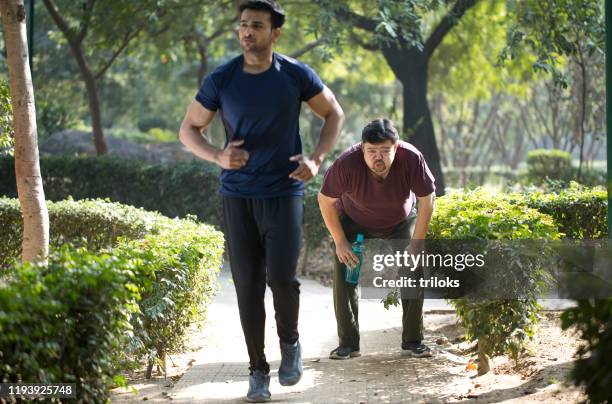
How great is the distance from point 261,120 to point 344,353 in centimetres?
244

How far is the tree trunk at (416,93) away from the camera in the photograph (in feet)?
64.7

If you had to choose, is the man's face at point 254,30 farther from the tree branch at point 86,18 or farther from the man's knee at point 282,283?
the tree branch at point 86,18

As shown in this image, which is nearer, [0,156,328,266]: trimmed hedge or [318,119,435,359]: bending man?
[318,119,435,359]: bending man

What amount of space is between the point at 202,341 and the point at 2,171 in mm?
8474

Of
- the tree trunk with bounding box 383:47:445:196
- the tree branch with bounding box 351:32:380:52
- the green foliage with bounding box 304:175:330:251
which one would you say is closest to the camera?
the green foliage with bounding box 304:175:330:251

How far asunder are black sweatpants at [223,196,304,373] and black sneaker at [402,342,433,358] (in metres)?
1.67

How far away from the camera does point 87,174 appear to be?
54.2 ft

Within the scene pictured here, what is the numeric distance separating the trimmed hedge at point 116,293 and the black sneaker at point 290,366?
0.87 metres

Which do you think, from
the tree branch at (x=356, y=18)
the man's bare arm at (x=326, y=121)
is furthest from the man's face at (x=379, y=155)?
the tree branch at (x=356, y=18)

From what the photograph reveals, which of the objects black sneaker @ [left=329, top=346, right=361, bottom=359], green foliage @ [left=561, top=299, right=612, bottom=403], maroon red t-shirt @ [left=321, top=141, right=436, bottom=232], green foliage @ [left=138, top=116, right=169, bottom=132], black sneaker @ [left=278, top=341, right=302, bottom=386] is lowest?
black sneaker @ [left=329, top=346, right=361, bottom=359]

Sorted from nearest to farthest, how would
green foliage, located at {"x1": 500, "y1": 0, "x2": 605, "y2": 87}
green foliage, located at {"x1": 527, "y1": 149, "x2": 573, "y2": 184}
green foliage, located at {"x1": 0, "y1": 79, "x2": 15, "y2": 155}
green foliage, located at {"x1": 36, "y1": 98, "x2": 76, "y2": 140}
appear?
green foliage, located at {"x1": 0, "y1": 79, "x2": 15, "y2": 155}
green foliage, located at {"x1": 500, "y1": 0, "x2": 605, "y2": 87}
green foliage, located at {"x1": 36, "y1": 98, "x2": 76, "y2": 140}
green foliage, located at {"x1": 527, "y1": 149, "x2": 573, "y2": 184}

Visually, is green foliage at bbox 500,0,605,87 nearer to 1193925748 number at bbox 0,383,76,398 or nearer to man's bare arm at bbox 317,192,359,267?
man's bare arm at bbox 317,192,359,267

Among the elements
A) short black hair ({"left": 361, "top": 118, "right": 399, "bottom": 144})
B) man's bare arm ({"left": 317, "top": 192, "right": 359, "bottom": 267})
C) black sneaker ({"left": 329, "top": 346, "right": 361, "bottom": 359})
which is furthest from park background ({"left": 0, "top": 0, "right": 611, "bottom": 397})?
black sneaker ({"left": 329, "top": 346, "right": 361, "bottom": 359})

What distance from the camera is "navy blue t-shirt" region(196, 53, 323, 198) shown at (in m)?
5.65
